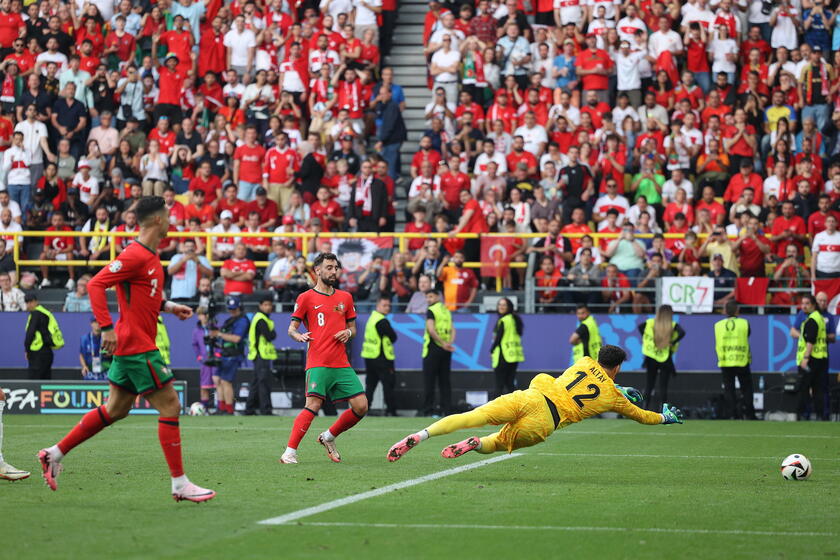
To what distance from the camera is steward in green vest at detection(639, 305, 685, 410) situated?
72.4ft

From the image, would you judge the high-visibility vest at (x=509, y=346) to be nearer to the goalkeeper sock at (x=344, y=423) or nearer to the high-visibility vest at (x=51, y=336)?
the high-visibility vest at (x=51, y=336)

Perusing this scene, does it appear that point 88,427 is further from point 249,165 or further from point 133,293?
point 249,165

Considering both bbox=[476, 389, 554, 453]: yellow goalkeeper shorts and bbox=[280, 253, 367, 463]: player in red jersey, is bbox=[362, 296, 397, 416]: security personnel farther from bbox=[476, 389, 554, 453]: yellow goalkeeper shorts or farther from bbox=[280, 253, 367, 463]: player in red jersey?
bbox=[476, 389, 554, 453]: yellow goalkeeper shorts

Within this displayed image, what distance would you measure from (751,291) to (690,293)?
44.6 inches

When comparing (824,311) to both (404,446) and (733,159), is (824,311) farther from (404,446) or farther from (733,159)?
(404,446)

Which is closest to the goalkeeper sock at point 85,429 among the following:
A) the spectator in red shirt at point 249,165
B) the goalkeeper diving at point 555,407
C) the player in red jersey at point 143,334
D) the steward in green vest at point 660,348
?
the player in red jersey at point 143,334

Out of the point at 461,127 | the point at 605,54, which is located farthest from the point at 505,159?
the point at 605,54

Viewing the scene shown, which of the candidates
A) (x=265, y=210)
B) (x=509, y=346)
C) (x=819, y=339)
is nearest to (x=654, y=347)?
(x=509, y=346)

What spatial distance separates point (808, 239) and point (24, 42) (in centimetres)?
1835

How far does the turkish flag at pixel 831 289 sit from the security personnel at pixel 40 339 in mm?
14286

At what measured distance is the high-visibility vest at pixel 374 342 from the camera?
903 inches

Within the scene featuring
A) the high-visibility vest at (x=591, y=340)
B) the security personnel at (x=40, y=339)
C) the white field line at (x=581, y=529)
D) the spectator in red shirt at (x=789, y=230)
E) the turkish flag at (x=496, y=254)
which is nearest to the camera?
the white field line at (x=581, y=529)

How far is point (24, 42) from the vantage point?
29375 mm

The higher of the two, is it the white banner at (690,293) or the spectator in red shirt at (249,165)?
the spectator in red shirt at (249,165)
